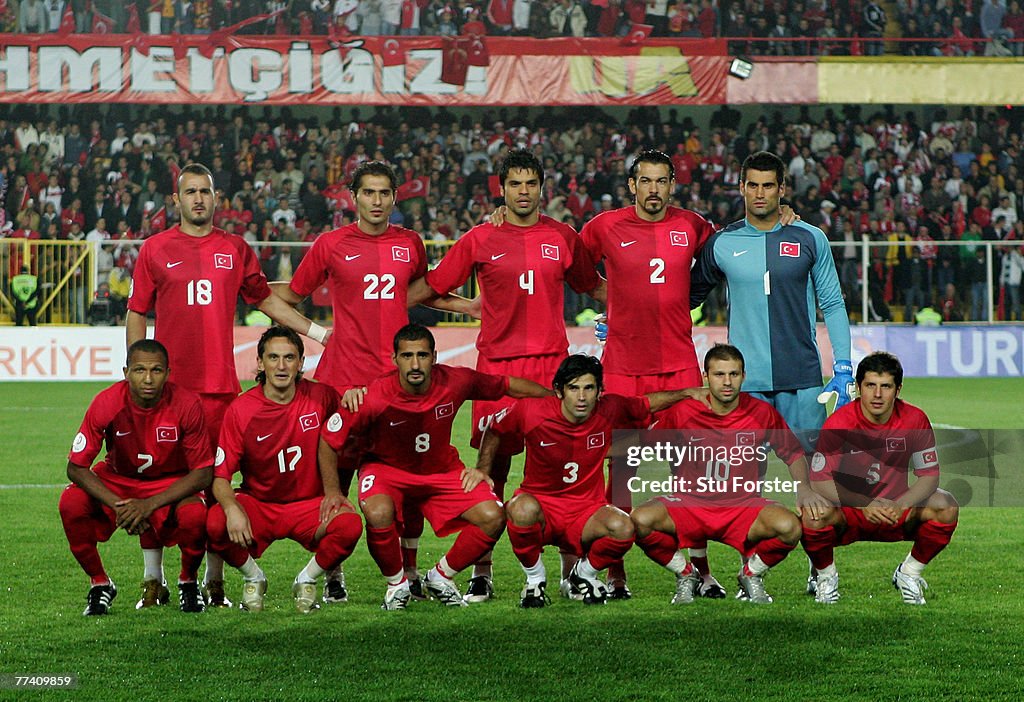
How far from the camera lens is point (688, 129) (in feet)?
73.4

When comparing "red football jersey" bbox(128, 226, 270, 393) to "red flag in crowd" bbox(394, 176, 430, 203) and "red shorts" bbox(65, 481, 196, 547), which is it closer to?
"red shorts" bbox(65, 481, 196, 547)

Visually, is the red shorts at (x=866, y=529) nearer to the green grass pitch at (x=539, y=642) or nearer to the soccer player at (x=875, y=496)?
the soccer player at (x=875, y=496)

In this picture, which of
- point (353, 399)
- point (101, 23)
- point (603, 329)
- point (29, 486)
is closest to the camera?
point (353, 399)

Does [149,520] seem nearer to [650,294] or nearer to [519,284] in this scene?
[519,284]

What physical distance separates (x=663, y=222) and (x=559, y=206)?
44.2ft

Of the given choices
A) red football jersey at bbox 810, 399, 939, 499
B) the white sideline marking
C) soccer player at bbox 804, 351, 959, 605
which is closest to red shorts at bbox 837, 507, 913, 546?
soccer player at bbox 804, 351, 959, 605

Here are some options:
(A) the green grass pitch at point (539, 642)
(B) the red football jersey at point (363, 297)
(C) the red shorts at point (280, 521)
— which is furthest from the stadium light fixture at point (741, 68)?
(C) the red shorts at point (280, 521)

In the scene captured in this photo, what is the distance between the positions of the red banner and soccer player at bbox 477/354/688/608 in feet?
50.3

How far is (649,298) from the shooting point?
6.28 meters

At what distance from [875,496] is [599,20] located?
55.4 ft

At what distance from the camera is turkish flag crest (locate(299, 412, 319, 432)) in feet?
19.3

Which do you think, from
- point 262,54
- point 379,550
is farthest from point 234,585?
point 262,54

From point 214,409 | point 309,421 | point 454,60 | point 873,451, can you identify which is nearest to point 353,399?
point 309,421

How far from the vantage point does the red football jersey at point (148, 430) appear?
18.7 feet
